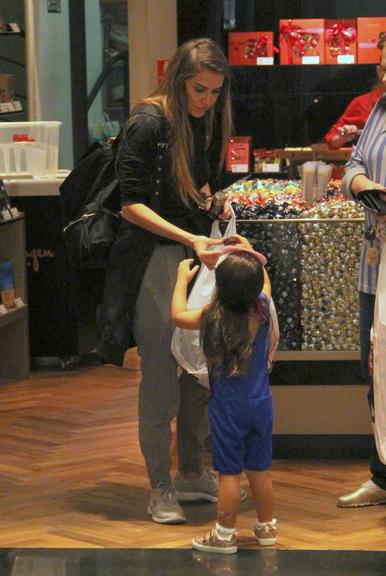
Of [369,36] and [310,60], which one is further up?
[369,36]

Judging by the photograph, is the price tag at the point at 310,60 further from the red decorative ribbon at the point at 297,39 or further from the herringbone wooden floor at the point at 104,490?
the herringbone wooden floor at the point at 104,490

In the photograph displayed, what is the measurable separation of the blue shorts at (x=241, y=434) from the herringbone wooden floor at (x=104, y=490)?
1.00ft

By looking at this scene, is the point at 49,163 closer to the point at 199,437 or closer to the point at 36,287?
the point at 36,287

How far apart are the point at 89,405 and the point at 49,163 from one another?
1875 millimetres


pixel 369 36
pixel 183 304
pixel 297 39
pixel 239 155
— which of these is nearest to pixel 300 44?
pixel 297 39

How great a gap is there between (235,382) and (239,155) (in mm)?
5139

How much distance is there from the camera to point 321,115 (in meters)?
8.81

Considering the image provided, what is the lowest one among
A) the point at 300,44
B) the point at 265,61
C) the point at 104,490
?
the point at 104,490

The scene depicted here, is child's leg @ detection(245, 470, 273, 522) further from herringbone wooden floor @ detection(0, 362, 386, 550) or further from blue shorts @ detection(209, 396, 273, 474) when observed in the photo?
herringbone wooden floor @ detection(0, 362, 386, 550)

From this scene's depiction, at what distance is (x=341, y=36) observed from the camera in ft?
28.2

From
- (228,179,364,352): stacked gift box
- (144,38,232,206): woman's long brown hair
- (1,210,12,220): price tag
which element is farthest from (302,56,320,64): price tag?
(144,38,232,206): woman's long brown hair

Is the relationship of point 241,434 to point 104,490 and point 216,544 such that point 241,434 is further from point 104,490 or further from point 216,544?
point 104,490

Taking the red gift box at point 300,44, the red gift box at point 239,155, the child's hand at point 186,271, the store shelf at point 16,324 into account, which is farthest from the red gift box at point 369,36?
the child's hand at point 186,271

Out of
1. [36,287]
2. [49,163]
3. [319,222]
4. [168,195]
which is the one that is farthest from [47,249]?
[168,195]
